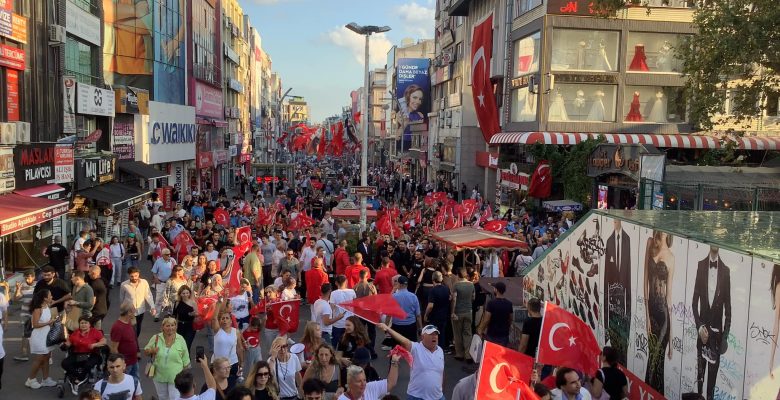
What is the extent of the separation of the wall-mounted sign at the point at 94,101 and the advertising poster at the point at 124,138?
1547mm

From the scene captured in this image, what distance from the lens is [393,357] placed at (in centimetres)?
722

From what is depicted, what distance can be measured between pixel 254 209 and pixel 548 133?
1497cm

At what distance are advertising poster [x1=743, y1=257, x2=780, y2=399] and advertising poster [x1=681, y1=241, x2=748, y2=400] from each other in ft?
0.34

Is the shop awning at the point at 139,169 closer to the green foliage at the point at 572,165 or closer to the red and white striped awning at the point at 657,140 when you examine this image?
the red and white striped awning at the point at 657,140

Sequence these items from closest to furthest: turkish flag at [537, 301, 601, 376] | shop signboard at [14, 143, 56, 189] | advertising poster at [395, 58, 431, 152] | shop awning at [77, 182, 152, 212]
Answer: turkish flag at [537, 301, 601, 376]
shop signboard at [14, 143, 56, 189]
shop awning at [77, 182, 152, 212]
advertising poster at [395, 58, 431, 152]

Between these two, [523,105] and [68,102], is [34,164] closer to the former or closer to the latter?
[68,102]

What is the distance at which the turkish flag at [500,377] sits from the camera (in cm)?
654

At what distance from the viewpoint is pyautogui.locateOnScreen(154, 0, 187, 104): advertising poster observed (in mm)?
36750

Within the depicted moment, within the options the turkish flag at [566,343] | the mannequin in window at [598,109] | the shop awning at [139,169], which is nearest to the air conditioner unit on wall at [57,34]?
the shop awning at [139,169]

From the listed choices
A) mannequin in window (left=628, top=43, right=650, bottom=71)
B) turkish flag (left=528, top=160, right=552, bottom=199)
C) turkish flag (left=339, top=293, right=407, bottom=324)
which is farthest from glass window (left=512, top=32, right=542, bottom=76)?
turkish flag (left=339, top=293, right=407, bottom=324)

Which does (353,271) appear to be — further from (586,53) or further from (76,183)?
(586,53)

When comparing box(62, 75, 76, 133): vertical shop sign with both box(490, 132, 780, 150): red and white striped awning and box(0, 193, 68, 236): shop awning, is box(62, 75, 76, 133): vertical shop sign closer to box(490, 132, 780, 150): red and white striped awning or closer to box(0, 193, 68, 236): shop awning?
box(0, 193, 68, 236): shop awning

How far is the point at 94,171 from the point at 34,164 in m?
4.81

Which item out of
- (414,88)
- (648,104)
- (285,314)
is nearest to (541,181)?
(648,104)
